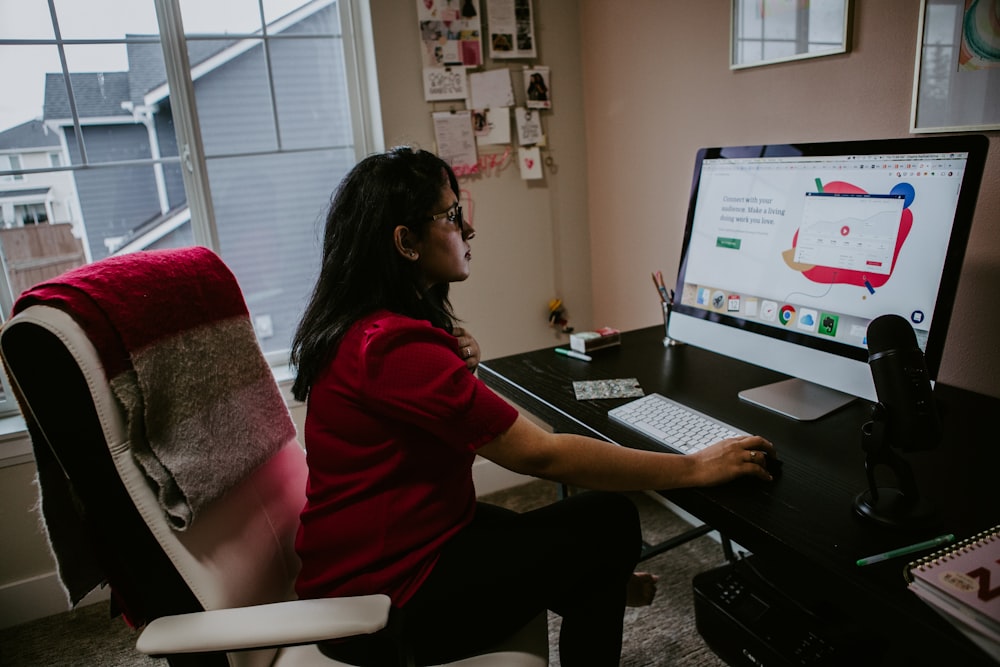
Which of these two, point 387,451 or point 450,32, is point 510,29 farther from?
point 387,451

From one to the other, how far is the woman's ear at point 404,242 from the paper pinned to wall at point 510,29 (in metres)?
1.36

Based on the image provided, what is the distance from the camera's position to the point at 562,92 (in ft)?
8.14

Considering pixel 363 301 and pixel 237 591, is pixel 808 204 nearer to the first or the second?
pixel 363 301

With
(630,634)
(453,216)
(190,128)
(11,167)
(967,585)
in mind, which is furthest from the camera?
(190,128)

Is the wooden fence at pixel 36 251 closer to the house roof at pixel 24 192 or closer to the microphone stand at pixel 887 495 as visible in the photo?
the house roof at pixel 24 192

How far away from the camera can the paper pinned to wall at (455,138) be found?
2.33 meters

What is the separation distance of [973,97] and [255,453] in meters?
1.49

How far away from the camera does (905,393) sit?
91 cm

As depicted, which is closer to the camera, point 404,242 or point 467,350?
point 404,242

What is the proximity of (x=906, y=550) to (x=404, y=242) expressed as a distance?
0.89m

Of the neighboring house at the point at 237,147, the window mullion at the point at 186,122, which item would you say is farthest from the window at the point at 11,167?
the window mullion at the point at 186,122

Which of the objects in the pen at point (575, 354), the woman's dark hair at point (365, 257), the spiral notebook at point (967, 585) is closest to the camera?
the spiral notebook at point (967, 585)

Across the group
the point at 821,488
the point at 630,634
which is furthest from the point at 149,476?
the point at 630,634

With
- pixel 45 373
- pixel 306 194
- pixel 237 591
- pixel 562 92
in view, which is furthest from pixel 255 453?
pixel 562 92
